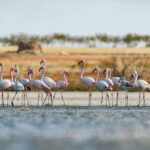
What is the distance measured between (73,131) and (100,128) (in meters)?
1.05

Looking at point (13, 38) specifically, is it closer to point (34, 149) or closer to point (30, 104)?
point (30, 104)

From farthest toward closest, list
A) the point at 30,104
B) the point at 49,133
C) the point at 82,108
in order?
the point at 30,104
the point at 82,108
the point at 49,133

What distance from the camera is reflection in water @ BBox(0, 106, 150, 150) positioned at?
17106 millimetres

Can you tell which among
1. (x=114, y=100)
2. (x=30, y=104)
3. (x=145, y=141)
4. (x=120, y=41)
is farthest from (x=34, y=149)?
(x=120, y=41)

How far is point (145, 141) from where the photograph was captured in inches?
695

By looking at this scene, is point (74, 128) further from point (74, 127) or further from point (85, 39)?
point (85, 39)

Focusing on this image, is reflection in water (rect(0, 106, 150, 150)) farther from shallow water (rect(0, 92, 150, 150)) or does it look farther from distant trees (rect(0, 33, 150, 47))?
distant trees (rect(0, 33, 150, 47))

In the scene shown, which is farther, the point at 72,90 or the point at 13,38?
the point at 13,38

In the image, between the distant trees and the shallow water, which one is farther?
the distant trees

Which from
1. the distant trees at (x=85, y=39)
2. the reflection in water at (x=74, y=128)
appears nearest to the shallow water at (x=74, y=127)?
the reflection in water at (x=74, y=128)

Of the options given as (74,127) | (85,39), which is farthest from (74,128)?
(85,39)

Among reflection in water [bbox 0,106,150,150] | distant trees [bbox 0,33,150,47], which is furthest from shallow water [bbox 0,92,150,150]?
distant trees [bbox 0,33,150,47]

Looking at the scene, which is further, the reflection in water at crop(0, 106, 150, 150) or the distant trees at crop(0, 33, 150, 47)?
the distant trees at crop(0, 33, 150, 47)

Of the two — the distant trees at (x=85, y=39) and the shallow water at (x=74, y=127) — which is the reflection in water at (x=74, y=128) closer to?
the shallow water at (x=74, y=127)
